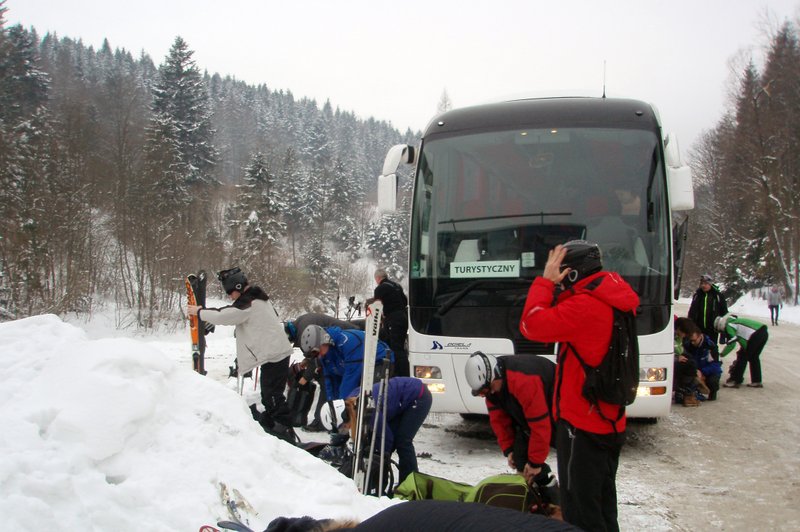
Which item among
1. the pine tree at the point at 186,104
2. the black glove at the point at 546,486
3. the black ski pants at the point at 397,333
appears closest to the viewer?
the black glove at the point at 546,486

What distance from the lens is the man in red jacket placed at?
329 centimetres

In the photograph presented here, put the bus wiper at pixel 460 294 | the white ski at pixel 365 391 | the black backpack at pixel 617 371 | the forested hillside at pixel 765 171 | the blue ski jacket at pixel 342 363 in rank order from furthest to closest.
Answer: the forested hillside at pixel 765 171, the blue ski jacket at pixel 342 363, the bus wiper at pixel 460 294, the white ski at pixel 365 391, the black backpack at pixel 617 371

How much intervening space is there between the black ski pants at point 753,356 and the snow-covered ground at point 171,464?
11.7ft

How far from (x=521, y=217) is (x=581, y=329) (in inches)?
114

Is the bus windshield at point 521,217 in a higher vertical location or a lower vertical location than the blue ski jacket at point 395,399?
higher

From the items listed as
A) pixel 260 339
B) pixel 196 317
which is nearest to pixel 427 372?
pixel 260 339

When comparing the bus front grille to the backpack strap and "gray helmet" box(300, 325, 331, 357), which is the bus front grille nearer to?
"gray helmet" box(300, 325, 331, 357)

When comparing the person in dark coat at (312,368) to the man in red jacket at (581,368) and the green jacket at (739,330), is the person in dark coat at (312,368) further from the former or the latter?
the green jacket at (739,330)

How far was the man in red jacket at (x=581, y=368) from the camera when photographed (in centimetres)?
329

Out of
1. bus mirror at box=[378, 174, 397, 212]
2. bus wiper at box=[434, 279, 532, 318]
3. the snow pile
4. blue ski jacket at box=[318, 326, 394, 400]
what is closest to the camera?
the snow pile

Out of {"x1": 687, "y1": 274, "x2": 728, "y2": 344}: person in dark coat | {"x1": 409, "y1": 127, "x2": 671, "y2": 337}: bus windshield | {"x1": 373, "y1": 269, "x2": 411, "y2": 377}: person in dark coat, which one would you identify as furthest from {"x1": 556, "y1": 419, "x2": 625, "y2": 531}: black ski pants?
{"x1": 687, "y1": 274, "x2": 728, "y2": 344}: person in dark coat

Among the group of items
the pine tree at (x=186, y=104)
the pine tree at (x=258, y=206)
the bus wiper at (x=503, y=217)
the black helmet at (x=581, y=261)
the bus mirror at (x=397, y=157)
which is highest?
the pine tree at (x=186, y=104)

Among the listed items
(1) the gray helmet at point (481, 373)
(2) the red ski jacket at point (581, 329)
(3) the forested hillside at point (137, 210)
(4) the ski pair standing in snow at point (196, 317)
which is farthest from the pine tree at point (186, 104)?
A: (2) the red ski jacket at point (581, 329)

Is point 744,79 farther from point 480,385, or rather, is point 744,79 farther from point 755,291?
point 480,385
